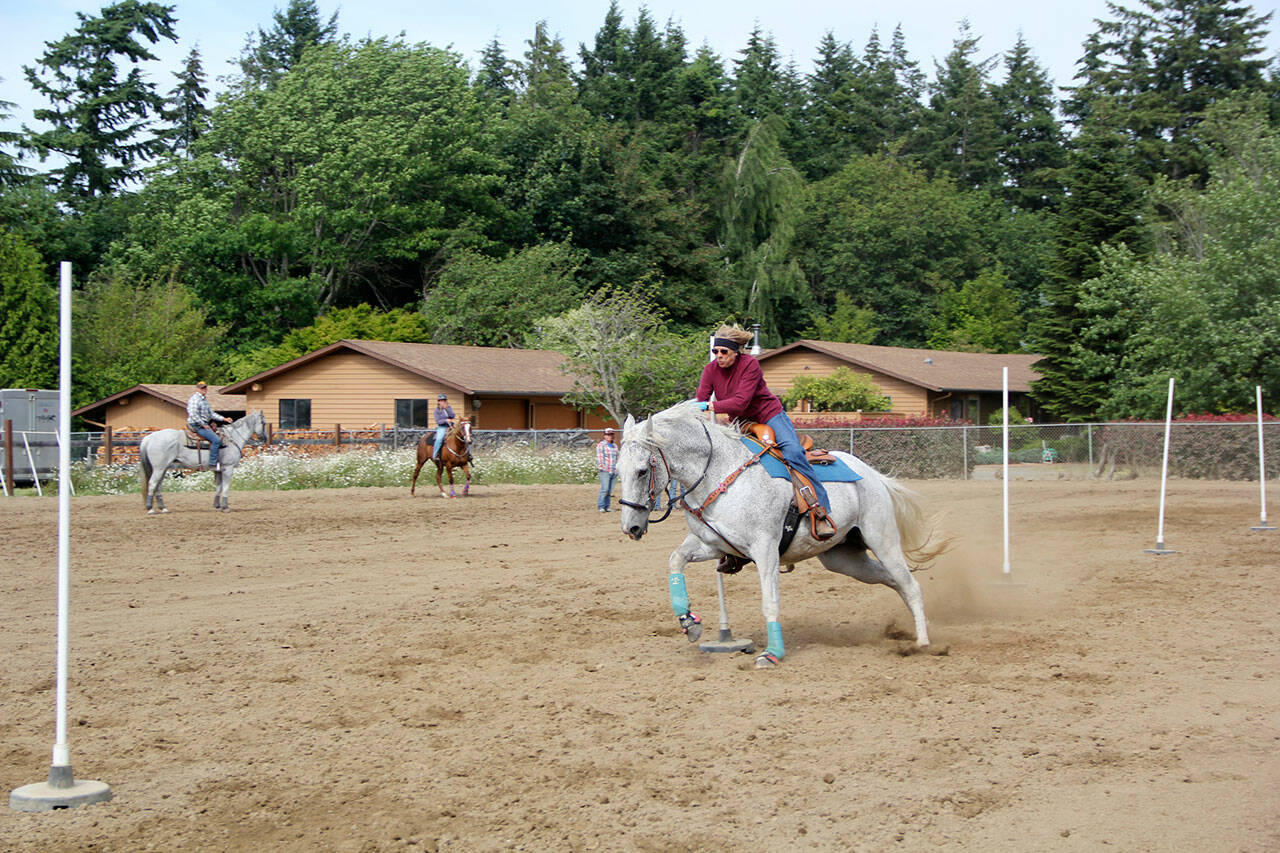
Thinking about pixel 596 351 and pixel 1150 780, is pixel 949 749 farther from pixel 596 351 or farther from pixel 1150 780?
pixel 596 351

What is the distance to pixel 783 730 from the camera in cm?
720

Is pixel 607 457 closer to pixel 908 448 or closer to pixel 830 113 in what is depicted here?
pixel 908 448

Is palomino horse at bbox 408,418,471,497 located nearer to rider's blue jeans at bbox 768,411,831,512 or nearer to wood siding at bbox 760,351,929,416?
wood siding at bbox 760,351,929,416

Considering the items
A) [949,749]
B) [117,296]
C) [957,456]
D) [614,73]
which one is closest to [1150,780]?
[949,749]

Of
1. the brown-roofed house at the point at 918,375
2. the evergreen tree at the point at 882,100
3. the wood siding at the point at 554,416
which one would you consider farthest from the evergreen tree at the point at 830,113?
the wood siding at the point at 554,416

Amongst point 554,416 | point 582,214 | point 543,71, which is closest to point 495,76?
point 543,71

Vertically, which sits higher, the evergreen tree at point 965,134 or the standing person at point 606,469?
the evergreen tree at point 965,134

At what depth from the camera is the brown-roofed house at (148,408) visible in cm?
4559

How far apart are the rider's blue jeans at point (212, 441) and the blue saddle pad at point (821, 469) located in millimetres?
17662

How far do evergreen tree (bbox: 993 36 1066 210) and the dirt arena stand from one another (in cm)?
7773

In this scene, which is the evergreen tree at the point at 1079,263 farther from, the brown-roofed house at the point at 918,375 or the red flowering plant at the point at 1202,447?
the red flowering plant at the point at 1202,447

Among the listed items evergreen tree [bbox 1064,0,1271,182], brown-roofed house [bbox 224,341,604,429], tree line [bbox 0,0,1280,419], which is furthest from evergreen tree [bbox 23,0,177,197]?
evergreen tree [bbox 1064,0,1271,182]

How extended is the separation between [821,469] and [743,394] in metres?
0.99

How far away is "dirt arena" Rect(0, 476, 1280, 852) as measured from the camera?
5.61 meters
